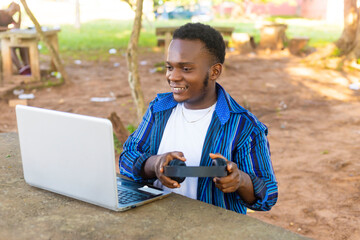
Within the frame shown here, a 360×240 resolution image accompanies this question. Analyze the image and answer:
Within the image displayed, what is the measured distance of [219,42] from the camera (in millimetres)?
1988

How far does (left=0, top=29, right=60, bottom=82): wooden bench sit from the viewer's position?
8.18 m

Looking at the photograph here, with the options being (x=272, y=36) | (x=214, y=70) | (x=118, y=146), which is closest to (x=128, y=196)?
(x=214, y=70)

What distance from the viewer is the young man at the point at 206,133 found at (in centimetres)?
189

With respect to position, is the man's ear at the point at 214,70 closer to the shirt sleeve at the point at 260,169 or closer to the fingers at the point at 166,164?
the shirt sleeve at the point at 260,169

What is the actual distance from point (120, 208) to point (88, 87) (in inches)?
270

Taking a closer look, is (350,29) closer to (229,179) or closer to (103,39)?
(103,39)

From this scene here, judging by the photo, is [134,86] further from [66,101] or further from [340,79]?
[340,79]

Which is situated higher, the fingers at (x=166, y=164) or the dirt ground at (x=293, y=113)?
the fingers at (x=166, y=164)

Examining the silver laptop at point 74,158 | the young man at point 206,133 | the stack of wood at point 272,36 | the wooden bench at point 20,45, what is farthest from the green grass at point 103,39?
the silver laptop at point 74,158

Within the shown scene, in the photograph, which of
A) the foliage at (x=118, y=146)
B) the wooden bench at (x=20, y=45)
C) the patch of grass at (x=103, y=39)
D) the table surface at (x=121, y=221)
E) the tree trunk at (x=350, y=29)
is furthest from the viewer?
the patch of grass at (x=103, y=39)

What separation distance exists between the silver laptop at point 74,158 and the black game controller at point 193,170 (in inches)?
8.0

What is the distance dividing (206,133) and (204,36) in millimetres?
416

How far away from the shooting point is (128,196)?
183cm

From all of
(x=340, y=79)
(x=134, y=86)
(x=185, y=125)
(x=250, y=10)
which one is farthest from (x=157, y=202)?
(x=250, y=10)
